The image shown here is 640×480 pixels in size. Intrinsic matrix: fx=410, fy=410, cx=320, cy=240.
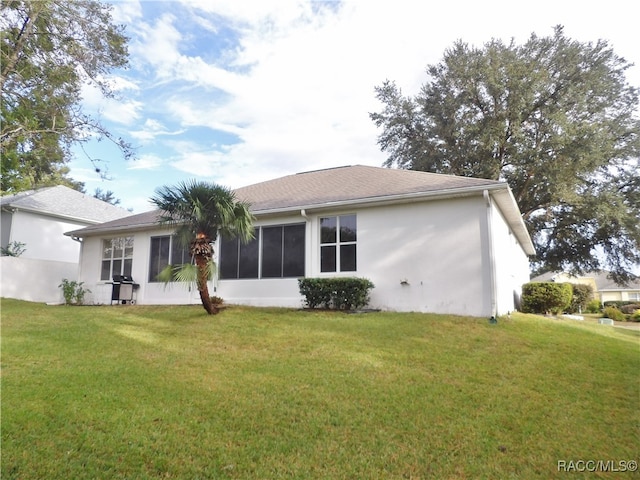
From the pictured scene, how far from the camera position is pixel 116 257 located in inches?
619

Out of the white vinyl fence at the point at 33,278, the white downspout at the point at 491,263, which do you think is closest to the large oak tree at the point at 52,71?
Answer: the white vinyl fence at the point at 33,278

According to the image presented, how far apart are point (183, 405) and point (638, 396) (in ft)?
18.7

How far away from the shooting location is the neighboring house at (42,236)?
1702 cm

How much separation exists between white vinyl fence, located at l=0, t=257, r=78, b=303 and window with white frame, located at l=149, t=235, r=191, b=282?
15.9 ft

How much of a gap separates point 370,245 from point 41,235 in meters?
17.6

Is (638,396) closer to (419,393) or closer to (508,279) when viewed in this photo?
(419,393)

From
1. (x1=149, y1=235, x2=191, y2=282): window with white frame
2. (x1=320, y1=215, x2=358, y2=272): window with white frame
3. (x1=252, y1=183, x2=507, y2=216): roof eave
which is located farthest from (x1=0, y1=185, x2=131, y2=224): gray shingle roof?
(x1=320, y1=215, x2=358, y2=272): window with white frame

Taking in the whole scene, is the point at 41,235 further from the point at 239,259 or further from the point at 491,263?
the point at 491,263

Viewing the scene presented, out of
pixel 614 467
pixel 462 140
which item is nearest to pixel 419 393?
pixel 614 467

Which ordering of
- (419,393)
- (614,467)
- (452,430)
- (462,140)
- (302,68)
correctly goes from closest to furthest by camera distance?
(614,467) < (452,430) < (419,393) < (302,68) < (462,140)

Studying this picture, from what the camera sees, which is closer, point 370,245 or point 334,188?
point 370,245

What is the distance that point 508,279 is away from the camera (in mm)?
13000

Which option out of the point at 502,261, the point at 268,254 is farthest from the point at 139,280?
the point at 502,261

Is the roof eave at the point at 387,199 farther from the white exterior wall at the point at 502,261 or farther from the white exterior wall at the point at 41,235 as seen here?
the white exterior wall at the point at 41,235
